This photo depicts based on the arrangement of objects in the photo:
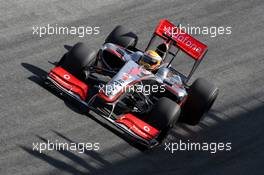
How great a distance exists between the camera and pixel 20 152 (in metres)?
15.4

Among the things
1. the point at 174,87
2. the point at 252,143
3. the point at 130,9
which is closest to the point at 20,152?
the point at 174,87

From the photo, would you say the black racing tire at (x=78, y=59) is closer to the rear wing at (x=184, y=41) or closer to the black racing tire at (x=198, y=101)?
the rear wing at (x=184, y=41)

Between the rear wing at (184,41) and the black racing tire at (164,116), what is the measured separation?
7.14 feet

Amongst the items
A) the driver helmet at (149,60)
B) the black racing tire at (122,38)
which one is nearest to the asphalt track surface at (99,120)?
the black racing tire at (122,38)

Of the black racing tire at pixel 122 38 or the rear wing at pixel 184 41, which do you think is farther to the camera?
the black racing tire at pixel 122 38

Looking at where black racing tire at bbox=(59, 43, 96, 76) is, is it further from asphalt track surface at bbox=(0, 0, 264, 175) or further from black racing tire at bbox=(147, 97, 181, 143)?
black racing tire at bbox=(147, 97, 181, 143)

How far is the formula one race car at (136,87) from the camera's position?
16.5 metres

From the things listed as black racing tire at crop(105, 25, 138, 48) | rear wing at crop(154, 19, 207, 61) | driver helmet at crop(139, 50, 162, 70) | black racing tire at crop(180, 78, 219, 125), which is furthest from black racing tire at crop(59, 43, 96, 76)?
black racing tire at crop(180, 78, 219, 125)

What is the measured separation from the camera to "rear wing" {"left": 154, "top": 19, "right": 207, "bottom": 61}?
18359 millimetres

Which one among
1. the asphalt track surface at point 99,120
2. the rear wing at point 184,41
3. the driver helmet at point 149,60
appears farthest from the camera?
the rear wing at point 184,41

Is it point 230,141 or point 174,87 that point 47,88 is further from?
point 230,141

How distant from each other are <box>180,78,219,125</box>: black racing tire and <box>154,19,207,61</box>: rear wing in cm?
89

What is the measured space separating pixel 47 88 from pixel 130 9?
21.5 feet

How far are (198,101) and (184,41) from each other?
75.1 inches
